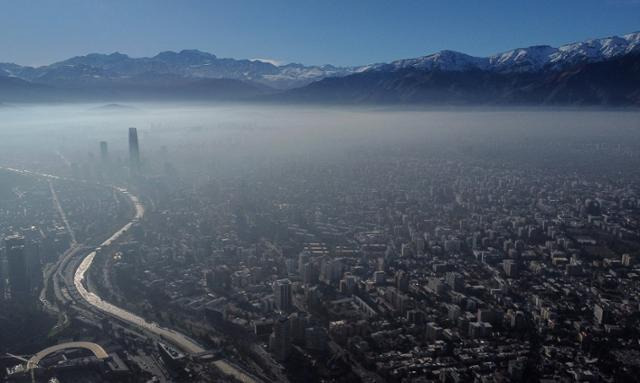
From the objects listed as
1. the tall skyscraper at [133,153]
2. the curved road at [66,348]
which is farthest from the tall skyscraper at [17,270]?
the tall skyscraper at [133,153]

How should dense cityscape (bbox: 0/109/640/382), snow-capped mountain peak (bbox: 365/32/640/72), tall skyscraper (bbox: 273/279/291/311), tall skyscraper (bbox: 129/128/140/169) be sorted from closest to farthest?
dense cityscape (bbox: 0/109/640/382)
tall skyscraper (bbox: 273/279/291/311)
tall skyscraper (bbox: 129/128/140/169)
snow-capped mountain peak (bbox: 365/32/640/72)

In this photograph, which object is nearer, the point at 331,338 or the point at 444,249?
the point at 331,338

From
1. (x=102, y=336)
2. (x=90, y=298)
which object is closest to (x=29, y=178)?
(x=90, y=298)

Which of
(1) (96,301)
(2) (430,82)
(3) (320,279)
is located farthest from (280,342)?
(2) (430,82)

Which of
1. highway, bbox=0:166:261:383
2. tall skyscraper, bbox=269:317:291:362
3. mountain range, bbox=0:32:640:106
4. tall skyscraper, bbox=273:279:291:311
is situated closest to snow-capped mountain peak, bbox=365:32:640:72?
mountain range, bbox=0:32:640:106

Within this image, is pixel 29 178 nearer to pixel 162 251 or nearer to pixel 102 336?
pixel 162 251

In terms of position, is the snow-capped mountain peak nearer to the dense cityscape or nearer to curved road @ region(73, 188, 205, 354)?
the dense cityscape
